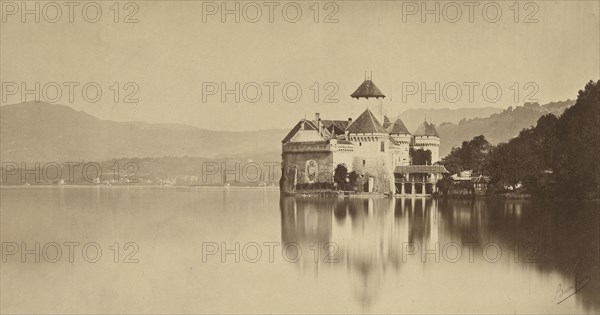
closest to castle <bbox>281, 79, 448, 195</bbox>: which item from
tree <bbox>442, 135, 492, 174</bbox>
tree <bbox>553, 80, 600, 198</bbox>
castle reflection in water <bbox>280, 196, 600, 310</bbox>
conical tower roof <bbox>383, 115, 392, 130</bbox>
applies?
conical tower roof <bbox>383, 115, 392, 130</bbox>

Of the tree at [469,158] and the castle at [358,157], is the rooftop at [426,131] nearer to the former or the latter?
the tree at [469,158]

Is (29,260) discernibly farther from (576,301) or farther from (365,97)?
(365,97)

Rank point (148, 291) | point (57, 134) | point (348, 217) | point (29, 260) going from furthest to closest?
point (57, 134) < point (348, 217) < point (29, 260) < point (148, 291)

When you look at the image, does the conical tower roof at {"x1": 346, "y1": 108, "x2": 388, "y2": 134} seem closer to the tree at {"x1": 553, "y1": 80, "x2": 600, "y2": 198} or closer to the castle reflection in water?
the castle reflection in water

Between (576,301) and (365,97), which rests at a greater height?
(365,97)

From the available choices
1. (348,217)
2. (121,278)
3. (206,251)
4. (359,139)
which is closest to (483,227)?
(348,217)

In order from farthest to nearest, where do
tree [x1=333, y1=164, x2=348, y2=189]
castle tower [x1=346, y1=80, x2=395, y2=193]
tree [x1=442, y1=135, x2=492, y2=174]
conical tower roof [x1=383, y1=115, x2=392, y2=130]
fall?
1. conical tower roof [x1=383, y1=115, x2=392, y2=130]
2. tree [x1=442, y1=135, x2=492, y2=174]
3. castle tower [x1=346, y1=80, x2=395, y2=193]
4. tree [x1=333, y1=164, x2=348, y2=189]
